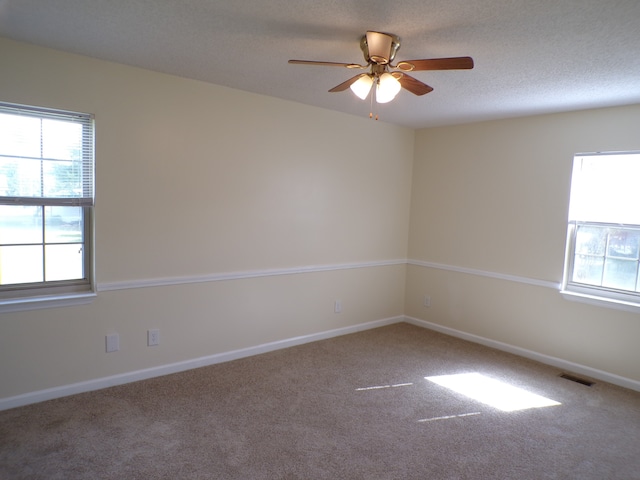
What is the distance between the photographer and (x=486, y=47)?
7.62 ft

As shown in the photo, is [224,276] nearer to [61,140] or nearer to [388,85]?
[61,140]

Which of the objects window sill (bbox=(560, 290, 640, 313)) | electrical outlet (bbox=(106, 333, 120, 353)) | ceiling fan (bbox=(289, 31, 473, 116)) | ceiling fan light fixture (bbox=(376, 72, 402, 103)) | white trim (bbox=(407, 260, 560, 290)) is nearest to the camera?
ceiling fan (bbox=(289, 31, 473, 116))

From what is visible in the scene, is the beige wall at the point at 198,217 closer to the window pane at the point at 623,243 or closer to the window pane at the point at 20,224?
the window pane at the point at 20,224

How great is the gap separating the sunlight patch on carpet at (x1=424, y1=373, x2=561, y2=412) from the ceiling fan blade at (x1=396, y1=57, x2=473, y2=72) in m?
2.45

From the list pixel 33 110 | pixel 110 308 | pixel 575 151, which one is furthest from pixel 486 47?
pixel 110 308

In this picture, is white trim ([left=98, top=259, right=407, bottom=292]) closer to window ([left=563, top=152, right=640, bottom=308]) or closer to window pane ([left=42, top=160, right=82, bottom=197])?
window pane ([left=42, top=160, right=82, bottom=197])

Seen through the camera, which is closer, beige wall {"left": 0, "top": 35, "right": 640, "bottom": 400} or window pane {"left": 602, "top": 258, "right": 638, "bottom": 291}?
beige wall {"left": 0, "top": 35, "right": 640, "bottom": 400}

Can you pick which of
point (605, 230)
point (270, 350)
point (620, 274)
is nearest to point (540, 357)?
point (620, 274)

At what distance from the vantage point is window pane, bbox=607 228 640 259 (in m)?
3.44

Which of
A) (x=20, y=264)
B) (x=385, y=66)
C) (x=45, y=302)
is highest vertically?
(x=385, y=66)

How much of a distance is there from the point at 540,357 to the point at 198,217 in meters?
3.51

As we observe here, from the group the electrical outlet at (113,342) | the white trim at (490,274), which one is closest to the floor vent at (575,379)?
the white trim at (490,274)

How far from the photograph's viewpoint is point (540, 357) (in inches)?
156

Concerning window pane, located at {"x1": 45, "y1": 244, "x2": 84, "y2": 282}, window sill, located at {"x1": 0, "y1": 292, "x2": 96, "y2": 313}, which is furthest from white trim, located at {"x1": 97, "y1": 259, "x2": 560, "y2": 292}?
window pane, located at {"x1": 45, "y1": 244, "x2": 84, "y2": 282}
